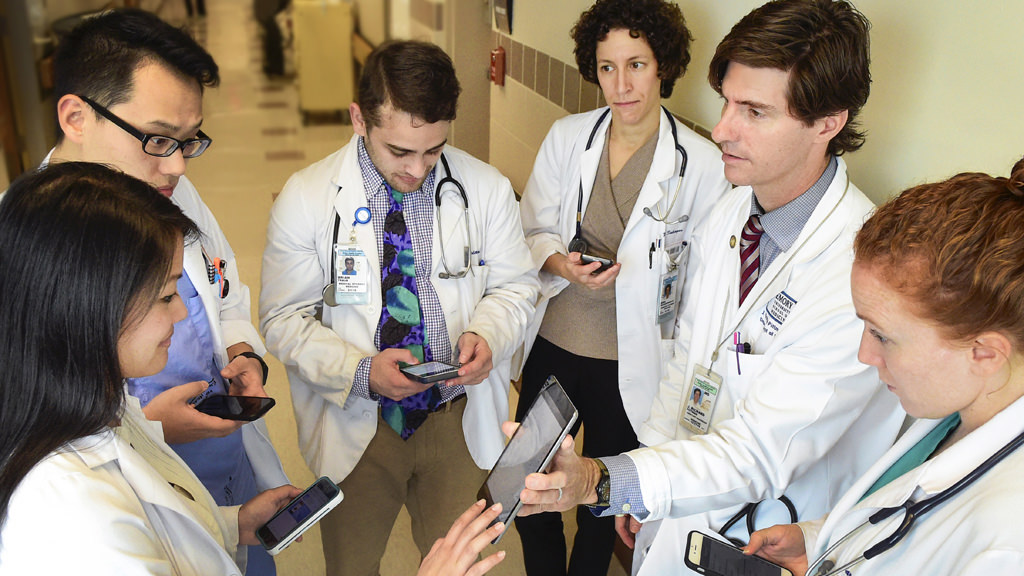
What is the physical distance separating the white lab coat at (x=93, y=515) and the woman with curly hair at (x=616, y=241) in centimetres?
141

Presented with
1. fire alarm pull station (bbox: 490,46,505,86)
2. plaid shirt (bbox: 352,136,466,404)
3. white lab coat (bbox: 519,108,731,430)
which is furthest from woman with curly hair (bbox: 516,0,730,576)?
fire alarm pull station (bbox: 490,46,505,86)

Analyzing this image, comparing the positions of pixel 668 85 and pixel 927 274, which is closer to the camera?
pixel 927 274

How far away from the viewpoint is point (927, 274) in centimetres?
108

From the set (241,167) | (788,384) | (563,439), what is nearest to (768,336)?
(788,384)

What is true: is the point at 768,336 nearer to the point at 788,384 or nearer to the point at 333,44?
the point at 788,384

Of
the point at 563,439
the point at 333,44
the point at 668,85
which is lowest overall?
the point at 333,44

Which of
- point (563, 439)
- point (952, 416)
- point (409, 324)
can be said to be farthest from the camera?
point (409, 324)

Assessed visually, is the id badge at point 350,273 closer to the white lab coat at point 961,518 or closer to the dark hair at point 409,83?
the dark hair at point 409,83

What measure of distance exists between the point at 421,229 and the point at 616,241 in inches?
27.7

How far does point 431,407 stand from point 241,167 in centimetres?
610

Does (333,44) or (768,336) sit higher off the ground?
(768,336)

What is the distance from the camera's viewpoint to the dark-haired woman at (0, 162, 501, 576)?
969mm

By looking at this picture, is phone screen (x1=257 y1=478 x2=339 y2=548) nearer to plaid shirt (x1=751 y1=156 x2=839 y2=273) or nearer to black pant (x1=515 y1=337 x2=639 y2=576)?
black pant (x1=515 y1=337 x2=639 y2=576)

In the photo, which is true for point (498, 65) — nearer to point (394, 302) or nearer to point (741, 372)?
point (394, 302)
